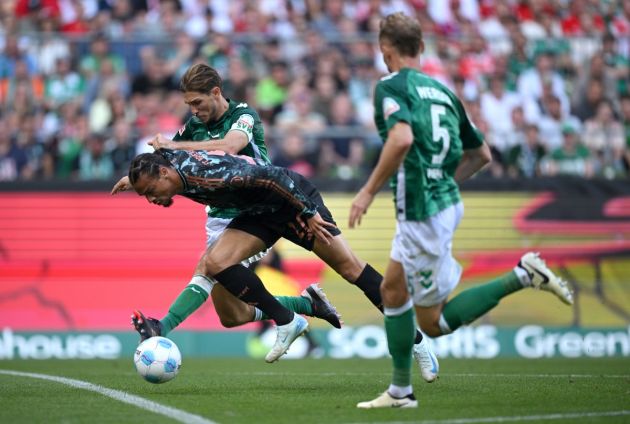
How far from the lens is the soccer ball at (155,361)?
8055 mm

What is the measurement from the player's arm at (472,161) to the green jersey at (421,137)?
0.43 meters

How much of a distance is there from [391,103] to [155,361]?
8.59 feet

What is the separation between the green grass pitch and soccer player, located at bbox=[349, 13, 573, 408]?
0.52 meters

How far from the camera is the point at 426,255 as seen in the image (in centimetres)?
695

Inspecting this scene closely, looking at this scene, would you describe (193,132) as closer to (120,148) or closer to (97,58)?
(120,148)

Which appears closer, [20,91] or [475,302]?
[475,302]

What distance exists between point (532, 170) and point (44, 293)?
676 centimetres

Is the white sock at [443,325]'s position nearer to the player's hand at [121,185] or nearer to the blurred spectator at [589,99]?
the player's hand at [121,185]

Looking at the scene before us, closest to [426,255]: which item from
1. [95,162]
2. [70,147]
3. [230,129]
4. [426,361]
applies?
[426,361]

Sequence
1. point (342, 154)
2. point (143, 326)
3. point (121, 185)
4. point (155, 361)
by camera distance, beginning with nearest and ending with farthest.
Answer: point (155, 361) < point (143, 326) < point (121, 185) < point (342, 154)

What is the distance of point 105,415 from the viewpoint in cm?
688

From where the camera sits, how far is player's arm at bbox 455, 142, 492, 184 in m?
7.58

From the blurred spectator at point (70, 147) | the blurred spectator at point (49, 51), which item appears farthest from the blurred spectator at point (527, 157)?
the blurred spectator at point (49, 51)

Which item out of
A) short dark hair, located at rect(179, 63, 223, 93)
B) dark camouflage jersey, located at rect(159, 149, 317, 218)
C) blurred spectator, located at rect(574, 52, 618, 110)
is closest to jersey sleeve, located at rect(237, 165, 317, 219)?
dark camouflage jersey, located at rect(159, 149, 317, 218)
